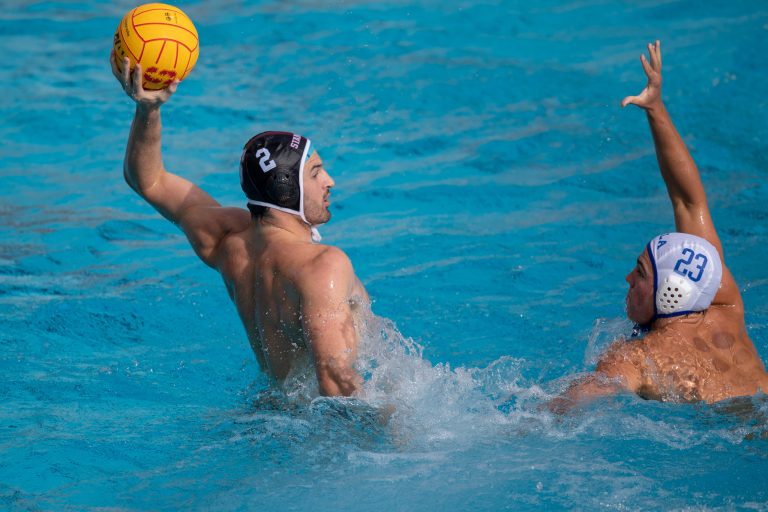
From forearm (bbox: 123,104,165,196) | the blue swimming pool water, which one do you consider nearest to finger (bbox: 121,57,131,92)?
forearm (bbox: 123,104,165,196)

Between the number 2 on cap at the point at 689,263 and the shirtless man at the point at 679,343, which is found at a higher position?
the number 2 on cap at the point at 689,263

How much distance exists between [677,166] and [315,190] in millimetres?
1973

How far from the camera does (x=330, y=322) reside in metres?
4.03

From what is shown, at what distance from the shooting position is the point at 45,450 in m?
4.66

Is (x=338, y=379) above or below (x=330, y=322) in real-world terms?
below

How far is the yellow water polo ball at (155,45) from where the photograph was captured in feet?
14.2

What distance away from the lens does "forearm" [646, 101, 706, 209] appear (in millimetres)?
4953

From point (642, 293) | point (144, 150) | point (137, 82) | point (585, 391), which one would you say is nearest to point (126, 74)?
point (137, 82)

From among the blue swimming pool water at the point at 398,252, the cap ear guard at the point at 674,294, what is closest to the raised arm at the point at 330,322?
the blue swimming pool water at the point at 398,252

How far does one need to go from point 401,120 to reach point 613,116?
7.16ft

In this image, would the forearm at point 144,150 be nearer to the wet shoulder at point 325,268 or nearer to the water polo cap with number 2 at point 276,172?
the water polo cap with number 2 at point 276,172

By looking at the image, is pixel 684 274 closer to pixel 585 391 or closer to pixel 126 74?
pixel 585 391

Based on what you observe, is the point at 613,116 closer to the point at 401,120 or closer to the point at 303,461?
the point at 401,120

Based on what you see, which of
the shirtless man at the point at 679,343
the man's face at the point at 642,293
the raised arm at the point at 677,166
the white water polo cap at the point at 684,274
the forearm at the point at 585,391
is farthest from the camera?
the raised arm at the point at 677,166
